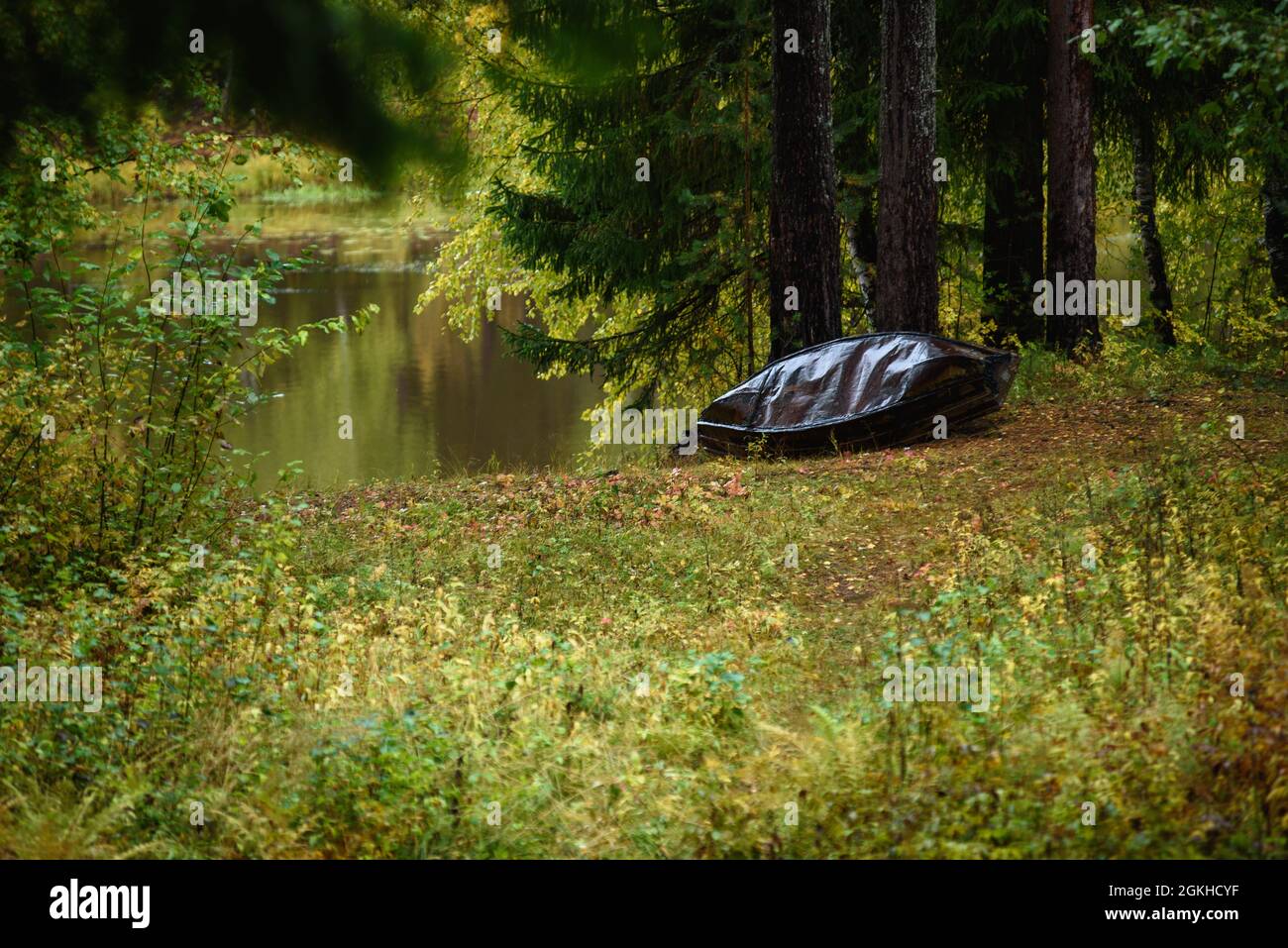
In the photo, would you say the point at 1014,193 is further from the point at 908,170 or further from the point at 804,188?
the point at 804,188

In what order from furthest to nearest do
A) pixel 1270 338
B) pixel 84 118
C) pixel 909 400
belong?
1. pixel 1270 338
2. pixel 909 400
3. pixel 84 118

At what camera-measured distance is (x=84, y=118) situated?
3104 mm

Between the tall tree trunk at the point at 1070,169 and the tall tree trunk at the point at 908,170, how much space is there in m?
2.47

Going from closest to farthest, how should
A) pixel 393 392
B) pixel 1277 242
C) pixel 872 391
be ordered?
1. pixel 872 391
2. pixel 1277 242
3. pixel 393 392

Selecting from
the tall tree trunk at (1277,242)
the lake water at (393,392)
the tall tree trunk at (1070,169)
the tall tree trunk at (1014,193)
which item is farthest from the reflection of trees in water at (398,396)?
the tall tree trunk at (1277,242)

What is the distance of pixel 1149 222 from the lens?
1969cm

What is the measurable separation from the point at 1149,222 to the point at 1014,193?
4228mm

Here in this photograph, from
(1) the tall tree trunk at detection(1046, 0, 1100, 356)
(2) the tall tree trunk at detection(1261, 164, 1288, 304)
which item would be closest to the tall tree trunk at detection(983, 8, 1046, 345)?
(1) the tall tree trunk at detection(1046, 0, 1100, 356)

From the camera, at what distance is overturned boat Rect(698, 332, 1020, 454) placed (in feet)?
39.7

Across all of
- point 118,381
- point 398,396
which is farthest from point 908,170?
point 398,396

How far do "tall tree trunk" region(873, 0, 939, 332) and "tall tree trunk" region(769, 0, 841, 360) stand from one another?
67 cm
